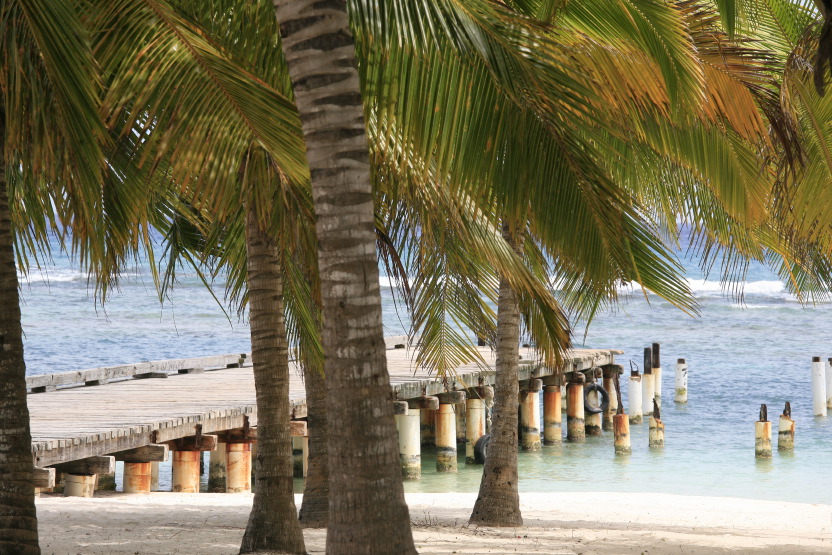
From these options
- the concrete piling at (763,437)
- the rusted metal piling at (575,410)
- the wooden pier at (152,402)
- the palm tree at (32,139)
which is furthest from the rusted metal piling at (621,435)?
the palm tree at (32,139)

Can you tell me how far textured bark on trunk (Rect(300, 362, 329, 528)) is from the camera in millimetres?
9391

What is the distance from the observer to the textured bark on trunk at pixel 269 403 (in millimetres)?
7293

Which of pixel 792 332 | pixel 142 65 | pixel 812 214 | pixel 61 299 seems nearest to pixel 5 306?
pixel 142 65

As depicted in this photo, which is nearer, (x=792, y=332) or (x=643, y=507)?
(x=643, y=507)

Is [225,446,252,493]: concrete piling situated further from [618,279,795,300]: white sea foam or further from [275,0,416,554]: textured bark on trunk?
[618,279,795,300]: white sea foam

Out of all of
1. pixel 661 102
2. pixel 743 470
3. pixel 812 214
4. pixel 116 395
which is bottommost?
pixel 743 470

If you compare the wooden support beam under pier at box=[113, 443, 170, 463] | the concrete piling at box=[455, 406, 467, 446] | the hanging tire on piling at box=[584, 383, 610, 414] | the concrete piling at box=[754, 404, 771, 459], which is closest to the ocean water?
the concrete piling at box=[754, 404, 771, 459]

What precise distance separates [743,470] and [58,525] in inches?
603

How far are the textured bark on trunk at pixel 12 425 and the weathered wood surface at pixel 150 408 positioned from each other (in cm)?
535

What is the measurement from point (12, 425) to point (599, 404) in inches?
839

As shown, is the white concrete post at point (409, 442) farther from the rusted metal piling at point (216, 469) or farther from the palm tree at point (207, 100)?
the palm tree at point (207, 100)

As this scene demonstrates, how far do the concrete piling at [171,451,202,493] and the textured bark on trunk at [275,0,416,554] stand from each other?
10450 mm

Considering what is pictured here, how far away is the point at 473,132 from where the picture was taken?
5.95 metres

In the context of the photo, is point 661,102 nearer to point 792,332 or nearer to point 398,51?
point 398,51
